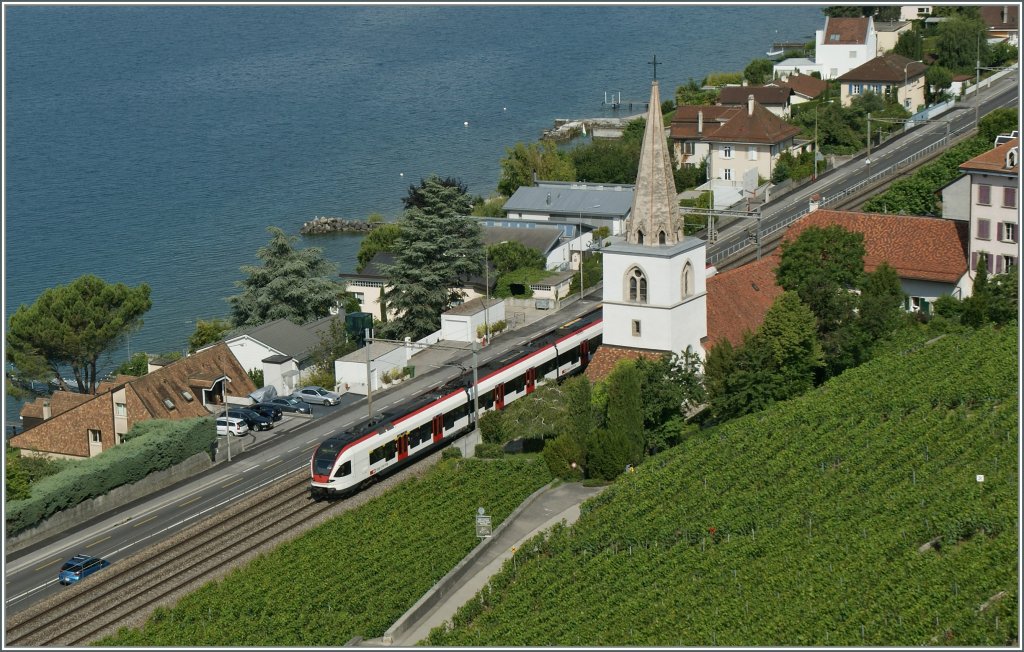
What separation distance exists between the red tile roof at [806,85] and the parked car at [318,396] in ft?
234

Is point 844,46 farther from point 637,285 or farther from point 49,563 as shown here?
point 49,563

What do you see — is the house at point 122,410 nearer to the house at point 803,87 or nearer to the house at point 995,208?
the house at point 995,208

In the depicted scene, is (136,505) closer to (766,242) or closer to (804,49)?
(766,242)

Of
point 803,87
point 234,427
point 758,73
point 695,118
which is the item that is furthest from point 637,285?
point 758,73

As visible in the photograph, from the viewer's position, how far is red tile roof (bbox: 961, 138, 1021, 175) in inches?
3002

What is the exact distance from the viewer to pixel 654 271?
65875 millimetres

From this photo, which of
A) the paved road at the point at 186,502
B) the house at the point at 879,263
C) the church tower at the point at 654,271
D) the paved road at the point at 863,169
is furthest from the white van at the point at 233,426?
the paved road at the point at 863,169

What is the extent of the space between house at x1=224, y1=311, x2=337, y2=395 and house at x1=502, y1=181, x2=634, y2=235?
2843 cm

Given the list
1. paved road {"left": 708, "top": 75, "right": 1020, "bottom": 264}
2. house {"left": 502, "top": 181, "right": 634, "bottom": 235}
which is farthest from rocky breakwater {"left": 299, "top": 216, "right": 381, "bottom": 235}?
paved road {"left": 708, "top": 75, "right": 1020, "bottom": 264}

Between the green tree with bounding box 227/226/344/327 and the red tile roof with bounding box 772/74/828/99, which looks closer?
the green tree with bounding box 227/226/344/327

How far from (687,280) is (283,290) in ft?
101

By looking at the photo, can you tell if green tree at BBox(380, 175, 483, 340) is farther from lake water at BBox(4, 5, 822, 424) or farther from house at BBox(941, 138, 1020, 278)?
house at BBox(941, 138, 1020, 278)

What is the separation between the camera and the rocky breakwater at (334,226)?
413 feet

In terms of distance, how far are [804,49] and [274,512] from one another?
127751 millimetres
